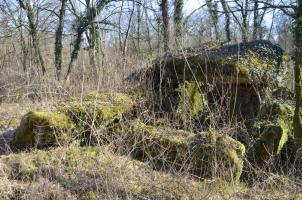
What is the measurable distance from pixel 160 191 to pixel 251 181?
1.47m

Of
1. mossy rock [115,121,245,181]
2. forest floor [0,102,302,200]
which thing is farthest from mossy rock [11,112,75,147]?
mossy rock [115,121,245,181]

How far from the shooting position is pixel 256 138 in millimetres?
5918

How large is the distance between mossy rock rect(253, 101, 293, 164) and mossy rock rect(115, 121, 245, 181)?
664 millimetres

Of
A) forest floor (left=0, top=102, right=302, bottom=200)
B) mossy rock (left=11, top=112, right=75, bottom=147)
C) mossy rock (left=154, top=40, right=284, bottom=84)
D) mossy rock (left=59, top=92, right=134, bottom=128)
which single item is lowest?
forest floor (left=0, top=102, right=302, bottom=200)

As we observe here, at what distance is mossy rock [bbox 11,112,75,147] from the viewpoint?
5.22 metres

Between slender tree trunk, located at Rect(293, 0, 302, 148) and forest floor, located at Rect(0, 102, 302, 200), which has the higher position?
slender tree trunk, located at Rect(293, 0, 302, 148)

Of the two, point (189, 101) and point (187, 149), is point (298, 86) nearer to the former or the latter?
point (189, 101)

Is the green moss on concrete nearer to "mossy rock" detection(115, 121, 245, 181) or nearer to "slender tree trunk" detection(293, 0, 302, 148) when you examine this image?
"mossy rock" detection(115, 121, 245, 181)

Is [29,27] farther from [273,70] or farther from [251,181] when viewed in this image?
[251,181]

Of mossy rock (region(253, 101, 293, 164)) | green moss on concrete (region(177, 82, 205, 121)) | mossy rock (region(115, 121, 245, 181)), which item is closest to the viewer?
mossy rock (region(115, 121, 245, 181))

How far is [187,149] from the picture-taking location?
5.19 metres

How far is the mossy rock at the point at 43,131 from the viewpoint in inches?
205

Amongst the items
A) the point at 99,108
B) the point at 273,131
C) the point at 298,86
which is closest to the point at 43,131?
the point at 99,108

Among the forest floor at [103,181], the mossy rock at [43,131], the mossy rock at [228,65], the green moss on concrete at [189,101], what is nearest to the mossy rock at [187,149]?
the forest floor at [103,181]
